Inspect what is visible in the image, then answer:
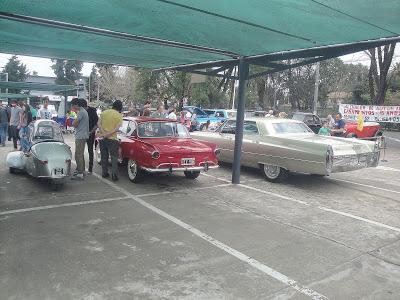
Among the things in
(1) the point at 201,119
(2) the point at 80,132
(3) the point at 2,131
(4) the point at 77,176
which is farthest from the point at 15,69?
(4) the point at 77,176

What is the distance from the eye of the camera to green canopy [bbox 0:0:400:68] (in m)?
5.08

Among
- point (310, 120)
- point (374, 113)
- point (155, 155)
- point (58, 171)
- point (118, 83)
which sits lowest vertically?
point (58, 171)

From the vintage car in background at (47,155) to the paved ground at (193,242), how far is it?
0.37 m

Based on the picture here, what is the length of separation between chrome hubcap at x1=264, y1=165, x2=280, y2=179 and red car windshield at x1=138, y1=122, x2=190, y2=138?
215 centimetres

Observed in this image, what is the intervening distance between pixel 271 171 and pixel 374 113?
48.6 ft

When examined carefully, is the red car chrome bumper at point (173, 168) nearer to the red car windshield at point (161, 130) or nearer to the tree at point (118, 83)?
the red car windshield at point (161, 130)

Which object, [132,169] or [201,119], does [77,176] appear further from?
[201,119]

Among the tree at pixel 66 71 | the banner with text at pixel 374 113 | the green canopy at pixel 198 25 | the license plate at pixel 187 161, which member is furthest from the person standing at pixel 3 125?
the tree at pixel 66 71

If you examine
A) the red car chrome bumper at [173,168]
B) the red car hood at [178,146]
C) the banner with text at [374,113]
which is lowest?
the red car chrome bumper at [173,168]

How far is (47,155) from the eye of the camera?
7.14m

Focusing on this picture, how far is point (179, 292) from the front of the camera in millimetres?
3666

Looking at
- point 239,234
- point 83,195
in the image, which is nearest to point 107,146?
point 83,195

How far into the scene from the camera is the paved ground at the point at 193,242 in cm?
378

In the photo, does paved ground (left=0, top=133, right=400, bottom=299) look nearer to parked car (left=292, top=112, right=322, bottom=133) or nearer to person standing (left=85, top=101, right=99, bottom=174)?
person standing (left=85, top=101, right=99, bottom=174)
